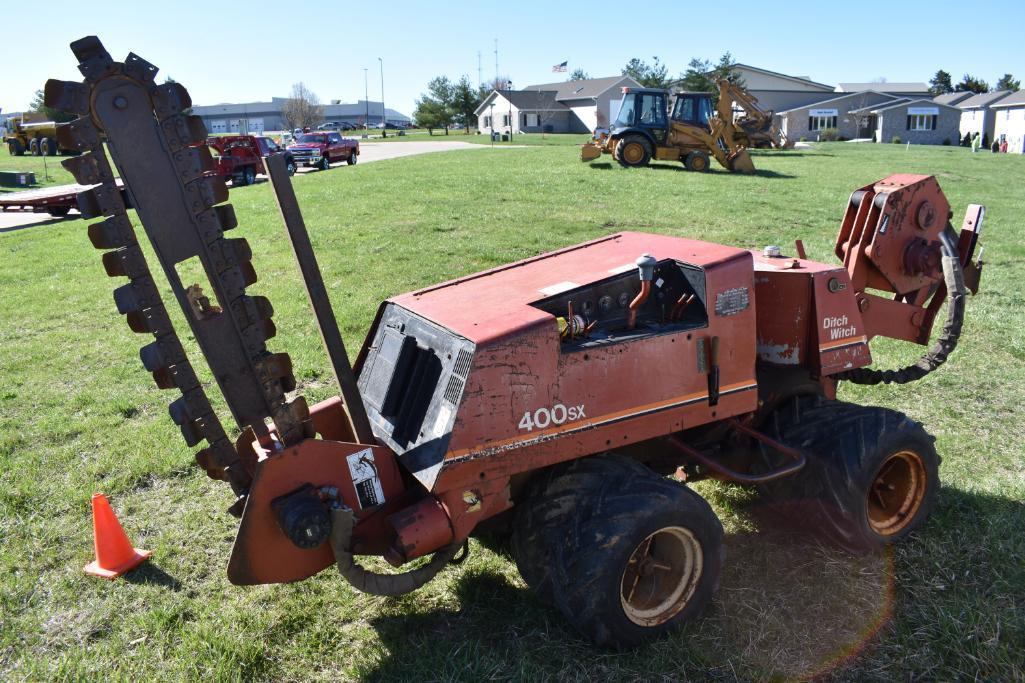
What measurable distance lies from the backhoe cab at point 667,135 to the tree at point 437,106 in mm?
51187

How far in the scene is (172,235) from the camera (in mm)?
3090

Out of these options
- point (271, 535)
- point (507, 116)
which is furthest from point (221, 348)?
point (507, 116)

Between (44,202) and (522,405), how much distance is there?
62.1 ft

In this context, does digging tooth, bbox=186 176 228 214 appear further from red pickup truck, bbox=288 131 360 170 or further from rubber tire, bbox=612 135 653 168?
red pickup truck, bbox=288 131 360 170

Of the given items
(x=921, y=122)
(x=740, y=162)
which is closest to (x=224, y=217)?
(x=740, y=162)

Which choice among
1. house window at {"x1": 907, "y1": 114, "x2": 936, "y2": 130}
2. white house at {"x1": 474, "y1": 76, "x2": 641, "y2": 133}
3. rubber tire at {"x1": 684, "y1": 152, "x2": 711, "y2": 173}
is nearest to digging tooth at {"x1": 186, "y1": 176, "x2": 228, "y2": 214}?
rubber tire at {"x1": 684, "y1": 152, "x2": 711, "y2": 173}

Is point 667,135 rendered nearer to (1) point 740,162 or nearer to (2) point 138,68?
(1) point 740,162

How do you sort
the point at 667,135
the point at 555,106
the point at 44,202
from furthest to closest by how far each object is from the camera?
the point at 555,106
the point at 667,135
the point at 44,202

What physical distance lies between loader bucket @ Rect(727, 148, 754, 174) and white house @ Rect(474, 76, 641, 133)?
45721mm

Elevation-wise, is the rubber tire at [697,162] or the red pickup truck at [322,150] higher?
the red pickup truck at [322,150]

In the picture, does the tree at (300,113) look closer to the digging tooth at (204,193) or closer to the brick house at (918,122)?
the brick house at (918,122)

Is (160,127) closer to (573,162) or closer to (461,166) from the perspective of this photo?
(461,166)

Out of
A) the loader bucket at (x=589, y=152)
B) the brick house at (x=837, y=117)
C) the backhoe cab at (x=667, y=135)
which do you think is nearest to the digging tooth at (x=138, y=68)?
the backhoe cab at (x=667, y=135)

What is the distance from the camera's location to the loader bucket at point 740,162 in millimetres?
23344
